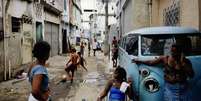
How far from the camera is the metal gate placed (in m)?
30.4

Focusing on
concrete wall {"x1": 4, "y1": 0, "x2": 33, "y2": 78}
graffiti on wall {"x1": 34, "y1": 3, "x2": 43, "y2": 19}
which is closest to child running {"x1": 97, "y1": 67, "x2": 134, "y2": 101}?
concrete wall {"x1": 4, "y1": 0, "x2": 33, "y2": 78}

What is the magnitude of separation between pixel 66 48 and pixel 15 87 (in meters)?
26.0

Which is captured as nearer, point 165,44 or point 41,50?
point 41,50

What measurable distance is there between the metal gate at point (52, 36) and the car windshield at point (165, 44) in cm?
2109

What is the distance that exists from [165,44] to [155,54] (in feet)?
1.13

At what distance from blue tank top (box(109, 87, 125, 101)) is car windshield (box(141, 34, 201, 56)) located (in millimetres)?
2335

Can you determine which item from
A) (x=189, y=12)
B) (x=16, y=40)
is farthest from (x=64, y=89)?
→ (x=16, y=40)

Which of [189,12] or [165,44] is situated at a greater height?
[189,12]

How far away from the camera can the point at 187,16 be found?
12.3 metres

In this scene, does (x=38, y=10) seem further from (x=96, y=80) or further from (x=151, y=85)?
(x=151, y=85)

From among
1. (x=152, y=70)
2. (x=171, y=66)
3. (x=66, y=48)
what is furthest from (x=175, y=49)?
(x=66, y=48)

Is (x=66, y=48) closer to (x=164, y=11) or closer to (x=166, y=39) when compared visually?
(x=164, y=11)

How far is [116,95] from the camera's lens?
6.06 meters

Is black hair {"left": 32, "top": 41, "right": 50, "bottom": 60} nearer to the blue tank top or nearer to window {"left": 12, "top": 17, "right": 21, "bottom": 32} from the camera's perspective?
the blue tank top
